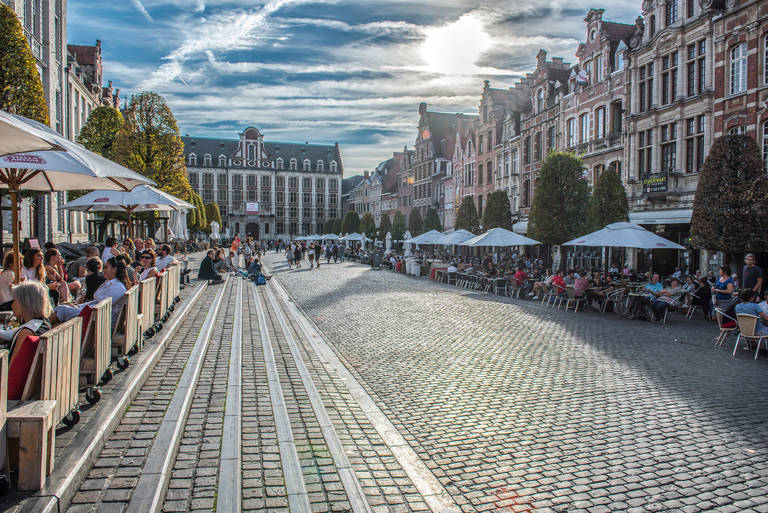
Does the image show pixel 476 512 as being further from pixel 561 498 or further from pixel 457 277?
pixel 457 277

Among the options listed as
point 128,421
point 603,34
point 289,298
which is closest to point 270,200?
point 603,34

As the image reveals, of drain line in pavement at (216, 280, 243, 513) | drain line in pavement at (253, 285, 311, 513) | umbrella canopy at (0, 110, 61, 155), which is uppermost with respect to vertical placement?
umbrella canopy at (0, 110, 61, 155)

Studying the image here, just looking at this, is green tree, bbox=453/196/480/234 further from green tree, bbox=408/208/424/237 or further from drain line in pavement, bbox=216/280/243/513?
drain line in pavement, bbox=216/280/243/513

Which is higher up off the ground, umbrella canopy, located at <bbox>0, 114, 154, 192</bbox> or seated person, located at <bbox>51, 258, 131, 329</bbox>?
umbrella canopy, located at <bbox>0, 114, 154, 192</bbox>

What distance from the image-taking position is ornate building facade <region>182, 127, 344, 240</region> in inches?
4107

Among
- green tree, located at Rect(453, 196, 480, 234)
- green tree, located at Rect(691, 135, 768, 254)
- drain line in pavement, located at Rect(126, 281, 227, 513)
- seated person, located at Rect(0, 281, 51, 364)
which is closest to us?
drain line in pavement, located at Rect(126, 281, 227, 513)

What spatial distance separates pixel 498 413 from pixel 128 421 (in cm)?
399

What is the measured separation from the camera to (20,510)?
3.21 meters

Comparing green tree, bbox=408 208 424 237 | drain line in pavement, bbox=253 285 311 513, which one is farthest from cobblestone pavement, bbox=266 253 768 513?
green tree, bbox=408 208 424 237

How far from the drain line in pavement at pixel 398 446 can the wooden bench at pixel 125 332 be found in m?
2.89

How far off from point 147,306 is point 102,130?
22.2 metres

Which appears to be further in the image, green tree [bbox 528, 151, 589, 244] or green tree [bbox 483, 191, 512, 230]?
green tree [bbox 483, 191, 512, 230]

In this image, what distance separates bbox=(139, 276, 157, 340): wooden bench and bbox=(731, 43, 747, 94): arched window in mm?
22718

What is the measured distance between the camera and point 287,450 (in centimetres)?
477
